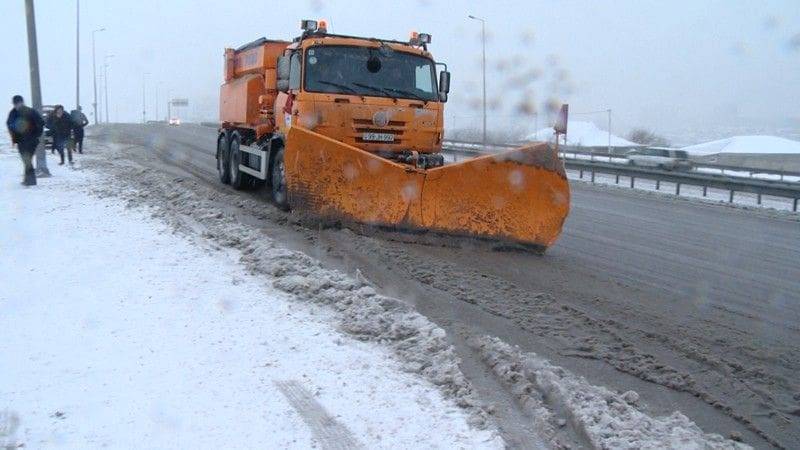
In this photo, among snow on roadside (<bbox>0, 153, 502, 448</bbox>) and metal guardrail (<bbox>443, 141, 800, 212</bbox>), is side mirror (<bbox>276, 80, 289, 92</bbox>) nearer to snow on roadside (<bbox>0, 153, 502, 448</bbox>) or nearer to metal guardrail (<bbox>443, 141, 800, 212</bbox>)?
snow on roadside (<bbox>0, 153, 502, 448</bbox>)

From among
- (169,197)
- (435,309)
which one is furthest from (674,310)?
(169,197)

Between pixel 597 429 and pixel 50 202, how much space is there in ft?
34.8

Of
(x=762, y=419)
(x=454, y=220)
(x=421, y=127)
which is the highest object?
(x=421, y=127)

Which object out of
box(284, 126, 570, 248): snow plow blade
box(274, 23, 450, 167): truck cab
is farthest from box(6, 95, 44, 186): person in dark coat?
box(284, 126, 570, 248): snow plow blade

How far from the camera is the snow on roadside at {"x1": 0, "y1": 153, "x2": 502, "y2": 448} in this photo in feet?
12.8

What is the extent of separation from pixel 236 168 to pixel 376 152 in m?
5.29

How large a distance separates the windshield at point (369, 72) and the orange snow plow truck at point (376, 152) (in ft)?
0.05

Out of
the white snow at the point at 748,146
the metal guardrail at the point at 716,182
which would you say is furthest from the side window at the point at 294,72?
the white snow at the point at 748,146

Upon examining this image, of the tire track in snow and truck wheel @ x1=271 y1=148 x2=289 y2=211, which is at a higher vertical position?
truck wheel @ x1=271 y1=148 x2=289 y2=211

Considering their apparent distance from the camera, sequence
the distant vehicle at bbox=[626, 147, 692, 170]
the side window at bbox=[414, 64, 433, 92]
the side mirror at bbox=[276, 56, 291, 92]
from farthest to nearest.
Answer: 1. the distant vehicle at bbox=[626, 147, 692, 170]
2. the side mirror at bbox=[276, 56, 291, 92]
3. the side window at bbox=[414, 64, 433, 92]

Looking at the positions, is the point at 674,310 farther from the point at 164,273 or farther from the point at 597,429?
the point at 164,273

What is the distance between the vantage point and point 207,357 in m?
4.89

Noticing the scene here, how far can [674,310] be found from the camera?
6656 millimetres

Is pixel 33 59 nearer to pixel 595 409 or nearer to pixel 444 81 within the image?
pixel 444 81
